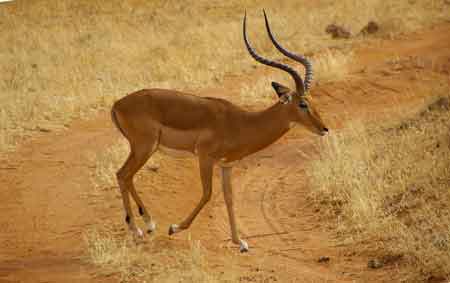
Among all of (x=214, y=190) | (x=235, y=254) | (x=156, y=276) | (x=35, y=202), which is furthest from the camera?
(x=214, y=190)

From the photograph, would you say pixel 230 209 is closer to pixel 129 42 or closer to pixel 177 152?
pixel 177 152

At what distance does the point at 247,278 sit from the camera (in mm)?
7488

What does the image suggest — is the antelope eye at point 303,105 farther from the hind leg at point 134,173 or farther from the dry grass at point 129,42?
the dry grass at point 129,42

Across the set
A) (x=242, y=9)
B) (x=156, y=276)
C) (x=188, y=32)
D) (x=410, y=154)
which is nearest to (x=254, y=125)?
(x=156, y=276)

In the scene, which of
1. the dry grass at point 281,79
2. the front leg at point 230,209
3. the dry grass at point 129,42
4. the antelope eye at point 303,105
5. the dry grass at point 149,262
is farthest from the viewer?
the dry grass at point 129,42

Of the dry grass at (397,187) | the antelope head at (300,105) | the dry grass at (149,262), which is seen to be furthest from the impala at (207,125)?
the dry grass at (397,187)

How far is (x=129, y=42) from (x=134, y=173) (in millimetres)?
14838

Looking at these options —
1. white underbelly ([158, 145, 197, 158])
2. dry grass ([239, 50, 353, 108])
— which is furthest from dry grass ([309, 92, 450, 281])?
dry grass ([239, 50, 353, 108])

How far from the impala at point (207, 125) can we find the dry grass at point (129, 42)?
4751 millimetres

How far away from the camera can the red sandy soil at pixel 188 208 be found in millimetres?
7801

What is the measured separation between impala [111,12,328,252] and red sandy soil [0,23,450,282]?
2.11 feet

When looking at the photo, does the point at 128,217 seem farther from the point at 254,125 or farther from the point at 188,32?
the point at 188,32

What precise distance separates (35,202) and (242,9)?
68.8 ft

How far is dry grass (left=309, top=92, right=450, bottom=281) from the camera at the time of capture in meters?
7.80
